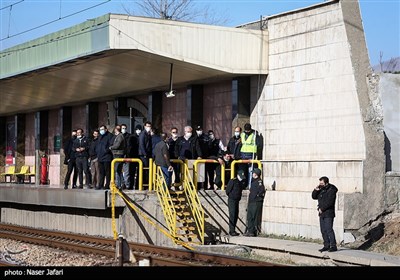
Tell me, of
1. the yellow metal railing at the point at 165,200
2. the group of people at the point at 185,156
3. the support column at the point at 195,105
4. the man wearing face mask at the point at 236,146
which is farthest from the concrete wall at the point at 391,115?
the support column at the point at 195,105

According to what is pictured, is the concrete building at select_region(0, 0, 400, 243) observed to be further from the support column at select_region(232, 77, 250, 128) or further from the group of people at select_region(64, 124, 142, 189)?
the group of people at select_region(64, 124, 142, 189)

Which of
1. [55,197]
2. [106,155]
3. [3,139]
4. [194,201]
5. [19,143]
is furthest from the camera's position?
[3,139]

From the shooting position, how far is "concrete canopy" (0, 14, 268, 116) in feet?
62.0

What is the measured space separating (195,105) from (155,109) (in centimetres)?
264

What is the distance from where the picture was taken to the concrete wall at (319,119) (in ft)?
55.0

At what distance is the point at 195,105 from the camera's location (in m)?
23.2

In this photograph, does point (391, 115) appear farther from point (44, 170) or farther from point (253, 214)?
point (44, 170)

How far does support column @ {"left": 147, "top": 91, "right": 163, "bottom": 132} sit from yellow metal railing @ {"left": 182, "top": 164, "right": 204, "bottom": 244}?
715 cm

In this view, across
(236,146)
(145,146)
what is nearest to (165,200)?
(145,146)

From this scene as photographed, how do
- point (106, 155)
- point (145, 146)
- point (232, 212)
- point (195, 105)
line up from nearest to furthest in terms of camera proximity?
point (232, 212) → point (145, 146) → point (106, 155) → point (195, 105)

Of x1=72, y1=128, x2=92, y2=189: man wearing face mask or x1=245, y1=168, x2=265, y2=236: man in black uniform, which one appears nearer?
x1=245, y1=168, x2=265, y2=236: man in black uniform

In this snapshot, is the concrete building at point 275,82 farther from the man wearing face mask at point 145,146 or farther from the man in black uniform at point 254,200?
the man wearing face mask at point 145,146

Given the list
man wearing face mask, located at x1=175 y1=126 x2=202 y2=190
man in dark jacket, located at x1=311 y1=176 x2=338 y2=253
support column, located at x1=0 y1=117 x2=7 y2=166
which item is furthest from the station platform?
support column, located at x1=0 y1=117 x2=7 y2=166
